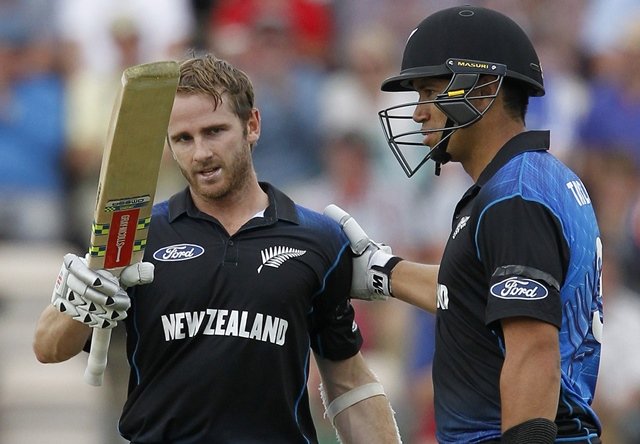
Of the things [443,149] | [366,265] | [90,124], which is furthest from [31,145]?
[443,149]

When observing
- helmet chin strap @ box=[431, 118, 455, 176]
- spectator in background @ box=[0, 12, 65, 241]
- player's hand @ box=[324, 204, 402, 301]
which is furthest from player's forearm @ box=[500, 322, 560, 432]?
spectator in background @ box=[0, 12, 65, 241]

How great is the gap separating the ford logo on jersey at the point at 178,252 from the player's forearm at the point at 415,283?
734 millimetres

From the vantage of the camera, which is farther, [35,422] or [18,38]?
[18,38]

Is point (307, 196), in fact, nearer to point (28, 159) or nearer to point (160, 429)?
point (28, 159)

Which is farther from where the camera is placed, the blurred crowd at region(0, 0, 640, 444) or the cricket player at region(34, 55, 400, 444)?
the blurred crowd at region(0, 0, 640, 444)

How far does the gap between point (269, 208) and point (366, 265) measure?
0.42 m

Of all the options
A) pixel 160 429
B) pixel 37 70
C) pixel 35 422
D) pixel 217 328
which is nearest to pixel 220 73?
pixel 217 328

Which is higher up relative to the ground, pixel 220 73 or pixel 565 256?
pixel 220 73

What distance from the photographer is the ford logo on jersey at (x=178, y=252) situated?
14.2 feet

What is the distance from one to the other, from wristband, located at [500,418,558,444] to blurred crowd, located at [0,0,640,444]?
4.54m

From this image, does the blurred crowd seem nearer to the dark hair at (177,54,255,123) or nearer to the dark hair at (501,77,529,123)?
the dark hair at (177,54,255,123)

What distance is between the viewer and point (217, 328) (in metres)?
4.24

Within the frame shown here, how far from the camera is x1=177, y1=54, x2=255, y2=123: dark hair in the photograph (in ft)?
14.2

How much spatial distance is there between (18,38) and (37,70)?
416 millimetres
